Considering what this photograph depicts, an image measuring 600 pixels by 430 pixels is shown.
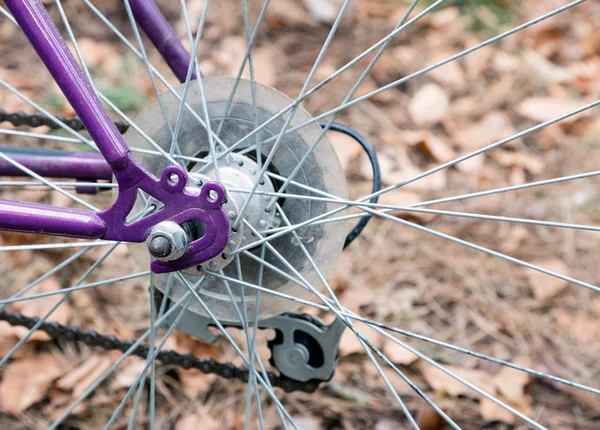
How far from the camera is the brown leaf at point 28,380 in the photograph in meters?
1.40

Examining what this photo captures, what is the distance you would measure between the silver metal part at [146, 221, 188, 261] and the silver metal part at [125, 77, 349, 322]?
14 centimetres

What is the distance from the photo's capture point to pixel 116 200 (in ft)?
3.20

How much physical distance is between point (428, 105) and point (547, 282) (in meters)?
0.69

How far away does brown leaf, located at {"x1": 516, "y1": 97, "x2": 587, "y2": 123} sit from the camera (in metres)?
2.14

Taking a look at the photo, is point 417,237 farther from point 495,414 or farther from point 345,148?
point 495,414

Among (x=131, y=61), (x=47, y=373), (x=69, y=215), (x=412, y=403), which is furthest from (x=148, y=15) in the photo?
(x=131, y=61)

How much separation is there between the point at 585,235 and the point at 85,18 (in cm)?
159

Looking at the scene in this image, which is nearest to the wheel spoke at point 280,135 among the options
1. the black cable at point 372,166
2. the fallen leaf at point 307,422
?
the black cable at point 372,166

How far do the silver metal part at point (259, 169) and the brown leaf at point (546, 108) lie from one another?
1.22m

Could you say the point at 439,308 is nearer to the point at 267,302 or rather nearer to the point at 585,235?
the point at 585,235

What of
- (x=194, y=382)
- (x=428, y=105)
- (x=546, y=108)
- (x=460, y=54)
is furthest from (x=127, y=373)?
(x=546, y=108)

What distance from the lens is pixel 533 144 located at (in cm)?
212

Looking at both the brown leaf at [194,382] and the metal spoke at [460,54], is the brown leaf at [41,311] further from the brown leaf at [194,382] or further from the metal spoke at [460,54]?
the metal spoke at [460,54]

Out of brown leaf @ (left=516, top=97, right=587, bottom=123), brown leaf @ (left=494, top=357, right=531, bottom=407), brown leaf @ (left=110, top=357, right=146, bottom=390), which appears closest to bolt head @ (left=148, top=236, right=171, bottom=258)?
brown leaf @ (left=110, top=357, right=146, bottom=390)
